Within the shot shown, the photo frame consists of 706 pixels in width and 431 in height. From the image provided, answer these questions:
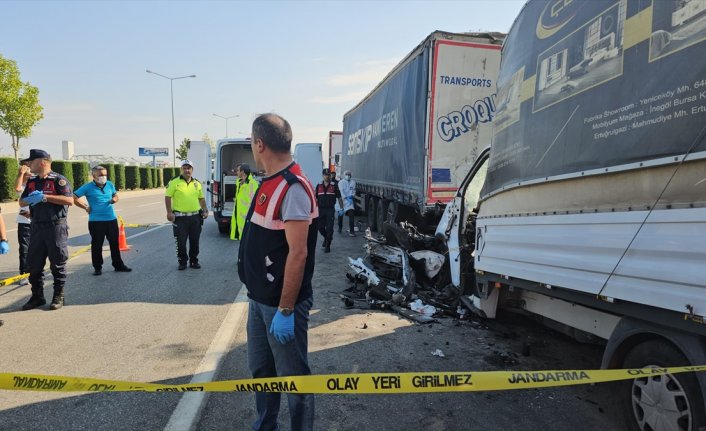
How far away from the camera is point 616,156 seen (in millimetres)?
2635

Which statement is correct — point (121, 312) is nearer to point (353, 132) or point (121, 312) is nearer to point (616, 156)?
point (616, 156)

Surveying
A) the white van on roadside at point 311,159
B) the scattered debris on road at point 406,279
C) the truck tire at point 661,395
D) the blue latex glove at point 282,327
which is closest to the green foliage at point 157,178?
the white van on roadside at point 311,159

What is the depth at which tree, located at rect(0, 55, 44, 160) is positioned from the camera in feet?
95.1

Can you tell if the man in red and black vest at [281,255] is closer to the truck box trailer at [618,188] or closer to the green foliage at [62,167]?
the truck box trailer at [618,188]

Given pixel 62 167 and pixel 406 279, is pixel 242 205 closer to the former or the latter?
pixel 406 279

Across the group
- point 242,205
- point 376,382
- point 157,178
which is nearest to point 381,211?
point 242,205

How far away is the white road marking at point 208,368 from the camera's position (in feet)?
9.86

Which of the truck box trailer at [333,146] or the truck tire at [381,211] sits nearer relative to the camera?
the truck tire at [381,211]

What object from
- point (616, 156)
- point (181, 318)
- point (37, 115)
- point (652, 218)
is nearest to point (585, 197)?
point (616, 156)

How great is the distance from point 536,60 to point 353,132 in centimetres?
1318

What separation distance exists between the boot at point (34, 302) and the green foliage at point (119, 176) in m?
32.0

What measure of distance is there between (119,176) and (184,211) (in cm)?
3083

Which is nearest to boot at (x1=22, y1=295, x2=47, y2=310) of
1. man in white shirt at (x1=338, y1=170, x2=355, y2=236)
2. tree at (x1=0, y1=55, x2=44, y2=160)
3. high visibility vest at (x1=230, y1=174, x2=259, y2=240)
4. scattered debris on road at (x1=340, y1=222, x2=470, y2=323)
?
high visibility vest at (x1=230, y1=174, x2=259, y2=240)

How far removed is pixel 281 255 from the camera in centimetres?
246
